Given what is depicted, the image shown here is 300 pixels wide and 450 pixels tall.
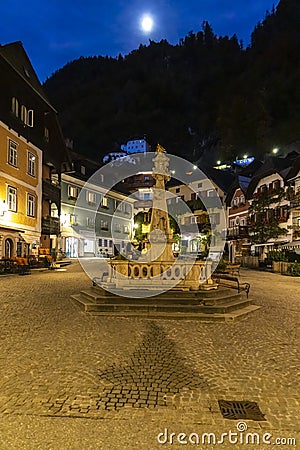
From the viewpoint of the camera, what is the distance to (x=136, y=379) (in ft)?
16.5

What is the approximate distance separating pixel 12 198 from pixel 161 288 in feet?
59.8

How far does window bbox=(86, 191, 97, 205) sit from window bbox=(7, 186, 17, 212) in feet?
63.2

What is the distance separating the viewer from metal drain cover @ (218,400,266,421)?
405cm

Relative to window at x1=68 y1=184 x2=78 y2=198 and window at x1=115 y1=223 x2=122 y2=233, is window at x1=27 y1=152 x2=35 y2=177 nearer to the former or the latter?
window at x1=68 y1=184 x2=78 y2=198

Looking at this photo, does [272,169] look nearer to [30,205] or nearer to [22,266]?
[30,205]

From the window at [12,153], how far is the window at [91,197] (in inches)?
745

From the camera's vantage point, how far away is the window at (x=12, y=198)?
2439cm

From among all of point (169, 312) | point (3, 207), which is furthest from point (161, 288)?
point (3, 207)

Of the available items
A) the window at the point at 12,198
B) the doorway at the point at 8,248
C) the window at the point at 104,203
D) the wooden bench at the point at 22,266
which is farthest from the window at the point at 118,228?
the wooden bench at the point at 22,266

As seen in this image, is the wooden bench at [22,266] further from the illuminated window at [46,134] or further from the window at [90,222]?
the window at [90,222]

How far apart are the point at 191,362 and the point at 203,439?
Answer: 216 cm

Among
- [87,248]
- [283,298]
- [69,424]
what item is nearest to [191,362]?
[69,424]

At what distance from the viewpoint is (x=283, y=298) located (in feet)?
43.1

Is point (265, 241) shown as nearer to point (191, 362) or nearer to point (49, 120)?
point (49, 120)
